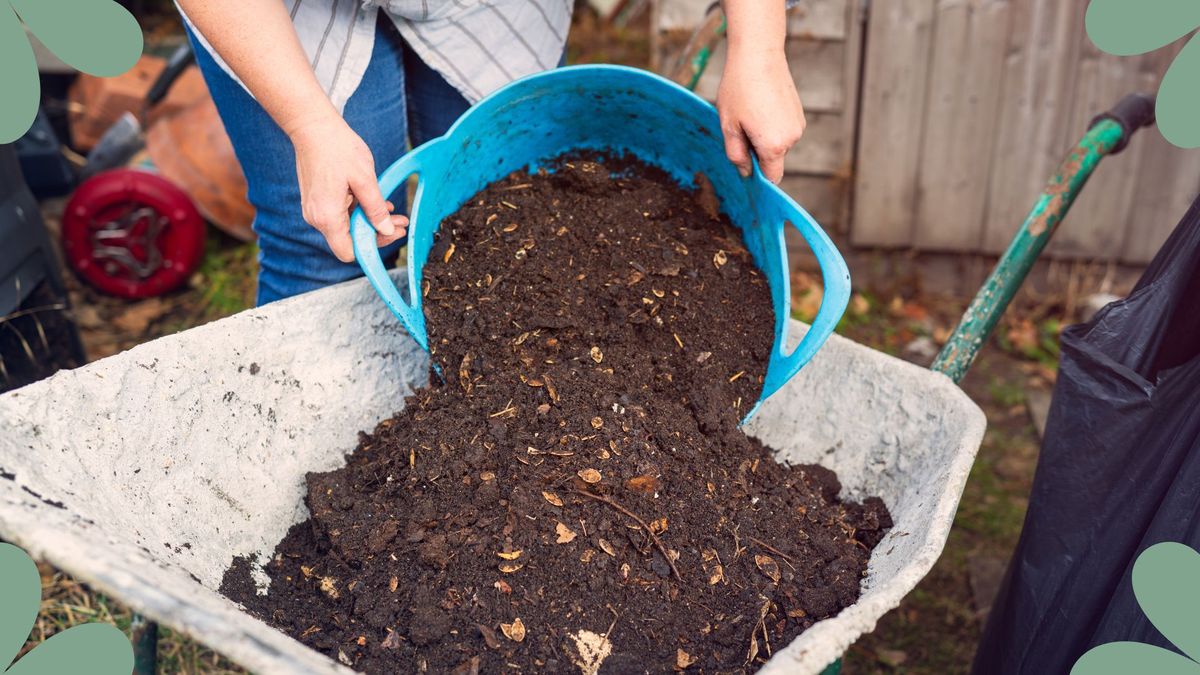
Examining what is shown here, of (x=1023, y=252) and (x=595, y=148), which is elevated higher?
(x=595, y=148)

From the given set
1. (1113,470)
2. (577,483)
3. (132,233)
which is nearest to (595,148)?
(577,483)

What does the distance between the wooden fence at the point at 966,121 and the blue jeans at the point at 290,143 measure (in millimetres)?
1417

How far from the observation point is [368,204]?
1.29m

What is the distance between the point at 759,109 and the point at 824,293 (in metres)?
0.27

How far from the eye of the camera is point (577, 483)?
1224 mm

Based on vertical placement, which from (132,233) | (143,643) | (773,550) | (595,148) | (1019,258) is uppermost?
(595,148)

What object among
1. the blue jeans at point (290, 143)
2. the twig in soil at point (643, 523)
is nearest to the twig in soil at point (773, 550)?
the twig in soil at point (643, 523)

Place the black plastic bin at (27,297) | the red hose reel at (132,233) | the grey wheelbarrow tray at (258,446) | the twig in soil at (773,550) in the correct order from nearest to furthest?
1. the grey wheelbarrow tray at (258,446)
2. the twig in soil at (773,550)
3. the black plastic bin at (27,297)
4. the red hose reel at (132,233)

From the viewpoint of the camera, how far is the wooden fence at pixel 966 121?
2.79 meters

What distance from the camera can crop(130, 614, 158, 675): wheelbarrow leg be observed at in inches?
55.7

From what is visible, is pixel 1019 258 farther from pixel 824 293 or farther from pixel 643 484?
pixel 643 484

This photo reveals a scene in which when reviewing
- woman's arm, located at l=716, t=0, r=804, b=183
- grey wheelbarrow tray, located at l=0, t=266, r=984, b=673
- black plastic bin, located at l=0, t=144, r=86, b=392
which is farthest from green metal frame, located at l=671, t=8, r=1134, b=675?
black plastic bin, located at l=0, t=144, r=86, b=392

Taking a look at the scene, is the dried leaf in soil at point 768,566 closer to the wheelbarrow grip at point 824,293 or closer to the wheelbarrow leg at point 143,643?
the wheelbarrow grip at point 824,293

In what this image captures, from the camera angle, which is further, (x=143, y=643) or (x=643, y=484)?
(x=143, y=643)
